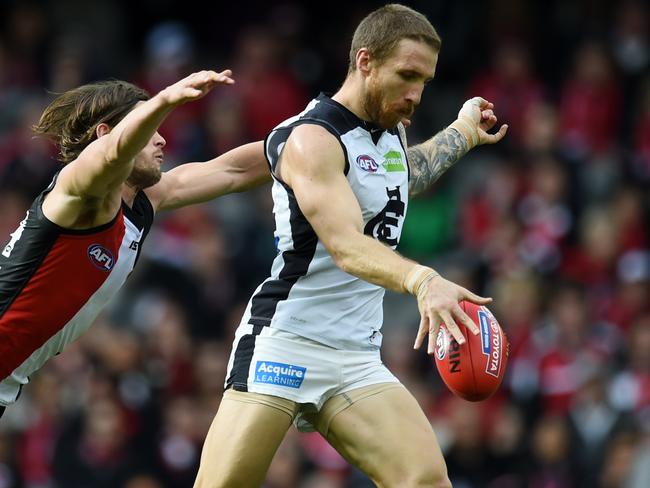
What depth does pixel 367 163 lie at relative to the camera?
6.09 m

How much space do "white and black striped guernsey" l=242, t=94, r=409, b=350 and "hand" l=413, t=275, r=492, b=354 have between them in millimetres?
972

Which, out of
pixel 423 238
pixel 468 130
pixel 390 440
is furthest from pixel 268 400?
pixel 423 238

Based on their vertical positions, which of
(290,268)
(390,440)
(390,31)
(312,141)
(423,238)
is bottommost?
(423,238)

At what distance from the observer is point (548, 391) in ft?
36.1

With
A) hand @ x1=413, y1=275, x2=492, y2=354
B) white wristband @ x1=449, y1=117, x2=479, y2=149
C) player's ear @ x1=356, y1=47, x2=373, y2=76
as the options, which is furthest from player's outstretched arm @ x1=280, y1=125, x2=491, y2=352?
white wristband @ x1=449, y1=117, x2=479, y2=149

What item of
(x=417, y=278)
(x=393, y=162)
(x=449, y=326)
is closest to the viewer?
(x=449, y=326)

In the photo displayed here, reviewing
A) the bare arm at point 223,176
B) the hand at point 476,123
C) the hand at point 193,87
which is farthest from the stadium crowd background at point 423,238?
the hand at point 193,87

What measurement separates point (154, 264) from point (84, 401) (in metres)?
1.84

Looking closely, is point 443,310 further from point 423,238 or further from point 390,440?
point 423,238

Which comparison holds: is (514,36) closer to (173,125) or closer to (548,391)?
(173,125)

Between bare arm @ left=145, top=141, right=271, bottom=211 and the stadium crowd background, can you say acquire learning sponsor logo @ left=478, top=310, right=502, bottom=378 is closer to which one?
bare arm @ left=145, top=141, right=271, bottom=211

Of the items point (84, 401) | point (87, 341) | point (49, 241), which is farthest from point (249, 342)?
point (87, 341)

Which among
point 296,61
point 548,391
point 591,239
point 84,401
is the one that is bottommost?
point 84,401

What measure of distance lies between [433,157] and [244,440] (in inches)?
72.3
